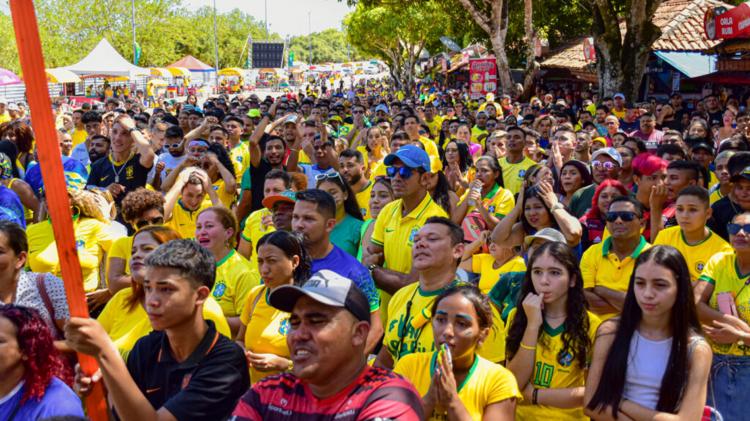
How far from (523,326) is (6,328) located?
246 centimetres

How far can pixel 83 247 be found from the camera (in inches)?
230

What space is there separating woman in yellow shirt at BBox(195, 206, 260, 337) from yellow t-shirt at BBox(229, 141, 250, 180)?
467 cm

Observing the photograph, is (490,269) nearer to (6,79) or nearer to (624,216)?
(624,216)

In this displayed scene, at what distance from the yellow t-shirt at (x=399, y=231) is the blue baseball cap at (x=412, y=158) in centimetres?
25

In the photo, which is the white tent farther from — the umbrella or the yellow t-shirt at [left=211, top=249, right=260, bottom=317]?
the yellow t-shirt at [left=211, top=249, right=260, bottom=317]

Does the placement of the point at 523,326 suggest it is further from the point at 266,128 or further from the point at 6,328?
the point at 266,128

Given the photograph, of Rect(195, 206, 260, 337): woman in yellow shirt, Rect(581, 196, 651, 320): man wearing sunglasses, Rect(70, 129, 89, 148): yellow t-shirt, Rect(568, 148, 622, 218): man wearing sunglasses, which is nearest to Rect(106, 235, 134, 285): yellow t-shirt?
Rect(195, 206, 260, 337): woman in yellow shirt

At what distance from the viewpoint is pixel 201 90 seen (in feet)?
197

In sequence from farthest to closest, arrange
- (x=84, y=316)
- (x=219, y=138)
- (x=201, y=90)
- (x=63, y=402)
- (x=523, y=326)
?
1. (x=201, y=90)
2. (x=219, y=138)
3. (x=523, y=326)
4. (x=63, y=402)
5. (x=84, y=316)

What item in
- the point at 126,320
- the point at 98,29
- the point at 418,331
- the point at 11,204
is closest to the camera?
the point at 418,331

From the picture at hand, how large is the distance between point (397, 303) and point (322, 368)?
1982 millimetres

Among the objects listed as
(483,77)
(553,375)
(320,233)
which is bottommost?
(553,375)

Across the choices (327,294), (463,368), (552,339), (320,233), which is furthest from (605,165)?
(327,294)

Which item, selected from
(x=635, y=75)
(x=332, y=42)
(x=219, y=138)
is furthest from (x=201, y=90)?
(x=332, y=42)
